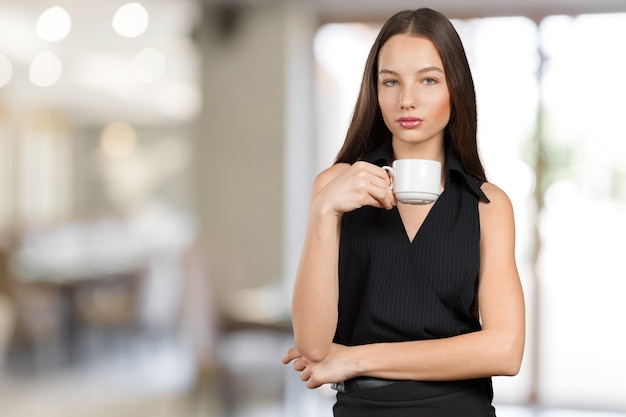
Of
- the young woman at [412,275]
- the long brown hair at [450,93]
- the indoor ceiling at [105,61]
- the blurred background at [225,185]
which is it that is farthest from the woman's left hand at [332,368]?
the indoor ceiling at [105,61]

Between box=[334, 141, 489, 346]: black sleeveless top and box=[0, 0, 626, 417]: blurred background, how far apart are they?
409cm

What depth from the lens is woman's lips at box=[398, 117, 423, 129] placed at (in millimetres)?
1115

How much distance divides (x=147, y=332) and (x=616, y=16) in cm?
381

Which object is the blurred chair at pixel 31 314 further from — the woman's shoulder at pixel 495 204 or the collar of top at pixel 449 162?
the woman's shoulder at pixel 495 204

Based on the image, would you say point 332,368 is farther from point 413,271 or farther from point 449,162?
point 449,162

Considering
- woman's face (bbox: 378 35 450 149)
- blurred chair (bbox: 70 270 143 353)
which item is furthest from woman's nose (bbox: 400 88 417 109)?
blurred chair (bbox: 70 270 143 353)

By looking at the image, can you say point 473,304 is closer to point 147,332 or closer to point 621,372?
point 147,332

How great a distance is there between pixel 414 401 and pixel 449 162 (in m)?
0.33

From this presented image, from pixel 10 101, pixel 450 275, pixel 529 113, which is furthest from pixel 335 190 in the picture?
pixel 529 113

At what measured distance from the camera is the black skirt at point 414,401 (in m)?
1.10

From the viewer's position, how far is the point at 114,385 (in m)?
5.28

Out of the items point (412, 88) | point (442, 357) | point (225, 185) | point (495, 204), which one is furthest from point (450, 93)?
point (225, 185)

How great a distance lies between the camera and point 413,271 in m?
1.12

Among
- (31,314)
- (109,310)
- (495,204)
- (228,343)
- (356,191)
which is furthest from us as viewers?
(228,343)
